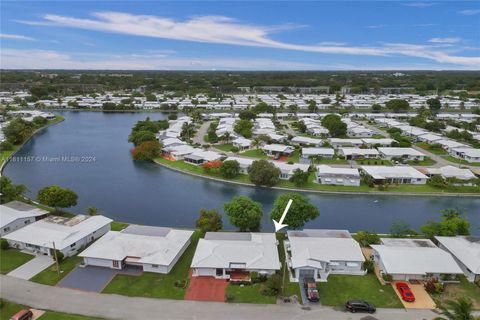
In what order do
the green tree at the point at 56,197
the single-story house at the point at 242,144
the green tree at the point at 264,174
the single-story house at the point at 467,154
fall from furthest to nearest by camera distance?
the single-story house at the point at 242,144, the single-story house at the point at 467,154, the green tree at the point at 264,174, the green tree at the point at 56,197

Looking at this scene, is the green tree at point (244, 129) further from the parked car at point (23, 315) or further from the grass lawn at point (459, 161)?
the parked car at point (23, 315)

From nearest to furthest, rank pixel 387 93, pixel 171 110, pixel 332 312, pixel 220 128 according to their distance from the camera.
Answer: pixel 332 312 → pixel 220 128 → pixel 171 110 → pixel 387 93

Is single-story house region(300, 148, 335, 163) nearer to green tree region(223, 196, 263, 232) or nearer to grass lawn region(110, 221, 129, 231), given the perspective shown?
green tree region(223, 196, 263, 232)

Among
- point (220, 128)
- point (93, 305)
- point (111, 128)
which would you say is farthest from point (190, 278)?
point (111, 128)

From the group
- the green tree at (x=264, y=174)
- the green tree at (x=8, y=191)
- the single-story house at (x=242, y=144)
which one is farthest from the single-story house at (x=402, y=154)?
the green tree at (x=8, y=191)

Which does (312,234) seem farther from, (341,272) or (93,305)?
(93,305)

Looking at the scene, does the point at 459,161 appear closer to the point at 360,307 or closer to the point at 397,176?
the point at 397,176

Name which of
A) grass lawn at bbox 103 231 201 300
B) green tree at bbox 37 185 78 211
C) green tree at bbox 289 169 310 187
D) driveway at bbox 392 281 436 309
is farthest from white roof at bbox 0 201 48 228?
driveway at bbox 392 281 436 309
